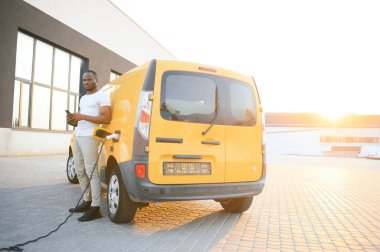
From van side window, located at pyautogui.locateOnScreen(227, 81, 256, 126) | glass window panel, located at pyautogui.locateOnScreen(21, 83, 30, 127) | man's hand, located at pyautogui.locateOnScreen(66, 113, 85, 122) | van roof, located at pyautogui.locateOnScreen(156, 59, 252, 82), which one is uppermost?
glass window panel, located at pyautogui.locateOnScreen(21, 83, 30, 127)

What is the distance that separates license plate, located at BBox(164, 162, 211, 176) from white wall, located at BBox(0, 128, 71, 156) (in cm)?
1130

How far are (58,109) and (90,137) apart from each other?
13.6m

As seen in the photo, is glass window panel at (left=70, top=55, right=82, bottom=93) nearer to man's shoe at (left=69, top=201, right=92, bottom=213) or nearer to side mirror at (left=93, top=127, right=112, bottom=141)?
man's shoe at (left=69, top=201, right=92, bottom=213)

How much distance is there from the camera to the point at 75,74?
18188 mm

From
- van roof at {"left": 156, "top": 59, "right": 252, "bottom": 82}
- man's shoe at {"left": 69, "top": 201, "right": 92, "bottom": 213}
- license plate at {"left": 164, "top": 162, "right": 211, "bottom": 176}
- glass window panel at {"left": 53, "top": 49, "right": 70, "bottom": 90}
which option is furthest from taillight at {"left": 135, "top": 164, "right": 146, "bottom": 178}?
glass window panel at {"left": 53, "top": 49, "right": 70, "bottom": 90}

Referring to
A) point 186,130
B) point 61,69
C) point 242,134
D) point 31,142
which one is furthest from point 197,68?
point 61,69

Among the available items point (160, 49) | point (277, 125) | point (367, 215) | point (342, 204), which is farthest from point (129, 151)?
point (277, 125)

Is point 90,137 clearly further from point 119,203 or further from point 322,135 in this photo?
point 322,135

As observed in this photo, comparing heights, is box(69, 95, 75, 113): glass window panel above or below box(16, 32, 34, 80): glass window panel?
below

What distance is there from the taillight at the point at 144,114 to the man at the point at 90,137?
0.84 metres

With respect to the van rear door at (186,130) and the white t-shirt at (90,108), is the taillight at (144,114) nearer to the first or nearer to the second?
the van rear door at (186,130)

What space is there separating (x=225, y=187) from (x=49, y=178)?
17.4 feet

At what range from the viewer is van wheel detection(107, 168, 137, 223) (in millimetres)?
4102

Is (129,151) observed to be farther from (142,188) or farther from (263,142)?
(263,142)
